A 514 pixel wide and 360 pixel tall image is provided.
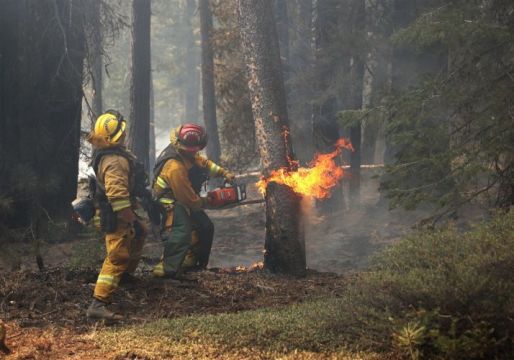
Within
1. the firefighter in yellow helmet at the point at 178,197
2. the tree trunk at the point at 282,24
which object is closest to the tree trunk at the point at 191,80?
the tree trunk at the point at 282,24

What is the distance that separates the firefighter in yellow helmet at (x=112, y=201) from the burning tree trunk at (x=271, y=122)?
2.43m

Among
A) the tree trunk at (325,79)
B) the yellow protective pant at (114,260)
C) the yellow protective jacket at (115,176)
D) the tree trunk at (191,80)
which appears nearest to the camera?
the yellow protective pant at (114,260)

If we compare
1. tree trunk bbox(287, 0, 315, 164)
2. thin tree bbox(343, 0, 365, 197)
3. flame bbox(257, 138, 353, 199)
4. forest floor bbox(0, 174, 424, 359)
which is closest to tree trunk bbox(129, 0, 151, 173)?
tree trunk bbox(287, 0, 315, 164)

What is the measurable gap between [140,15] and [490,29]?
1413 cm

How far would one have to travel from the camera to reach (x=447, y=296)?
4668 millimetres

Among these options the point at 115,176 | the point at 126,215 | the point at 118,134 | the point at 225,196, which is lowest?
the point at 126,215

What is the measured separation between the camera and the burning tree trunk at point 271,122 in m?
8.91

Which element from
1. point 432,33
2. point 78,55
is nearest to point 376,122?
point 432,33

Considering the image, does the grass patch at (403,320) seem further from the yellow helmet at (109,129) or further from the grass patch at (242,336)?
the yellow helmet at (109,129)

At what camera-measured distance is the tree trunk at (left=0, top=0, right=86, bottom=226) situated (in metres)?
11.4

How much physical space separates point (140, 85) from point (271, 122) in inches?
427

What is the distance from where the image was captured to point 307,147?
2056 centimetres

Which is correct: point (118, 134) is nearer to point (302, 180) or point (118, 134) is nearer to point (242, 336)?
point (302, 180)

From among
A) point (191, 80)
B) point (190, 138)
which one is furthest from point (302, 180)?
point (191, 80)
